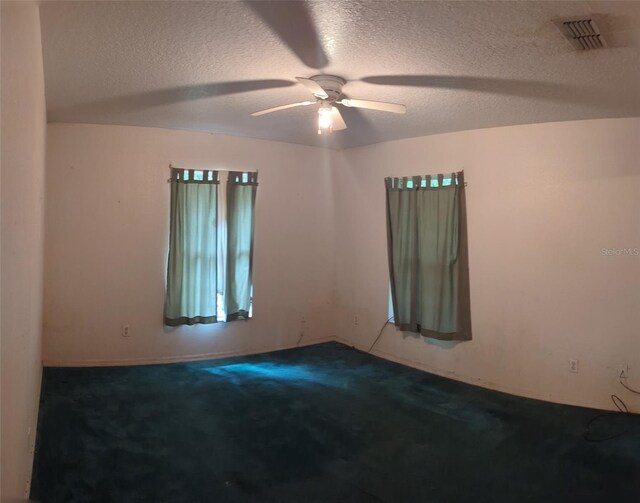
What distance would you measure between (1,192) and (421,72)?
2.30 metres

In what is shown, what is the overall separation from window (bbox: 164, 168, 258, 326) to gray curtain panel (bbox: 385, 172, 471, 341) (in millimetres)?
1565

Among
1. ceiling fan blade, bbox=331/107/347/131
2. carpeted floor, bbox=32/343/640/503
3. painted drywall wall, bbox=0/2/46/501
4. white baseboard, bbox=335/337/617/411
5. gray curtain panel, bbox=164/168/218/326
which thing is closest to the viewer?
painted drywall wall, bbox=0/2/46/501

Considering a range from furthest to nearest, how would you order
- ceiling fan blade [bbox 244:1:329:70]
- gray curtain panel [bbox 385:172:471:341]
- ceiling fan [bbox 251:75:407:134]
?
gray curtain panel [bbox 385:172:471:341] < ceiling fan [bbox 251:75:407:134] < ceiling fan blade [bbox 244:1:329:70]

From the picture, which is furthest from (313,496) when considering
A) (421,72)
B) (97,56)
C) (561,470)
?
(97,56)

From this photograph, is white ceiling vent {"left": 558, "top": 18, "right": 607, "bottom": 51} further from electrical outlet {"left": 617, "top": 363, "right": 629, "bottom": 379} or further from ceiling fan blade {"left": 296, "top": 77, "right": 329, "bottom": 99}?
electrical outlet {"left": 617, "top": 363, "right": 629, "bottom": 379}

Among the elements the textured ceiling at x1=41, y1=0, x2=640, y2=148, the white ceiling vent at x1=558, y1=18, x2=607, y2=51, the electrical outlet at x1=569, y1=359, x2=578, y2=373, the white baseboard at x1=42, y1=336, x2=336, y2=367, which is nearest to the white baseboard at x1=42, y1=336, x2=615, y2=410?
the white baseboard at x1=42, y1=336, x2=336, y2=367

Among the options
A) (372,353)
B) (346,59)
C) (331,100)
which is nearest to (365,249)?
(372,353)

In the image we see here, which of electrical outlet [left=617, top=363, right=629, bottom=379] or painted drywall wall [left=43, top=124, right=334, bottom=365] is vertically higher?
painted drywall wall [left=43, top=124, right=334, bottom=365]

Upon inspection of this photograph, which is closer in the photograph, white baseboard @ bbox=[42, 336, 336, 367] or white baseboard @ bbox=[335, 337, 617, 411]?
white baseboard @ bbox=[335, 337, 617, 411]

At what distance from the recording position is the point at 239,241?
485 centimetres

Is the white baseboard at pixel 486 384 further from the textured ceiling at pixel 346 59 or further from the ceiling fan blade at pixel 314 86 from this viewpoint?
the ceiling fan blade at pixel 314 86

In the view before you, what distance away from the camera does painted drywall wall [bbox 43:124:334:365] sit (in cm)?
425

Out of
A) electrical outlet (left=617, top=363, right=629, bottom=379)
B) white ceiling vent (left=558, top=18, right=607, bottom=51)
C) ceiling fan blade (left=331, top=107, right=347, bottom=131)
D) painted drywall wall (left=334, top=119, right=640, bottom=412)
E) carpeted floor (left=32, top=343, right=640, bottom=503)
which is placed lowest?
carpeted floor (left=32, top=343, right=640, bottom=503)

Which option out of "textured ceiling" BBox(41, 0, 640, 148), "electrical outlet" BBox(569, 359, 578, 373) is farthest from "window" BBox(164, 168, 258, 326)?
"electrical outlet" BBox(569, 359, 578, 373)
